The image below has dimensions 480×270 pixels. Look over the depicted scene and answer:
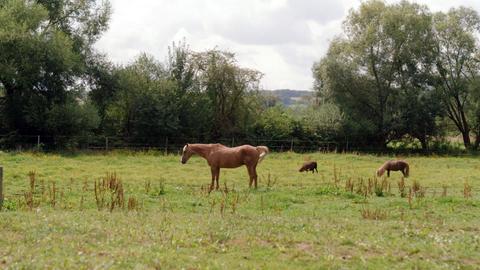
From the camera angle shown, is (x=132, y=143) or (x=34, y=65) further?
(x=132, y=143)

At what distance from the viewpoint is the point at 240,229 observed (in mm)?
10336

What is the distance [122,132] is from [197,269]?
3543 centimetres

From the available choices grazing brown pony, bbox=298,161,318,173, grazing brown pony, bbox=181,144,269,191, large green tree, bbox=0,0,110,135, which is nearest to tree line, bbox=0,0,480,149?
large green tree, bbox=0,0,110,135

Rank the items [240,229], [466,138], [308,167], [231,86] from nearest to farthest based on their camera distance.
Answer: [240,229], [308,167], [231,86], [466,138]

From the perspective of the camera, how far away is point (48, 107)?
37.5 meters

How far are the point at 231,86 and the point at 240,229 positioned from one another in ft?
115

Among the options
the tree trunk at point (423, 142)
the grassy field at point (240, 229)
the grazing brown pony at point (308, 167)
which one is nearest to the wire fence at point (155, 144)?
the tree trunk at point (423, 142)

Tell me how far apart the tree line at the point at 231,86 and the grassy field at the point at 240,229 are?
18338mm

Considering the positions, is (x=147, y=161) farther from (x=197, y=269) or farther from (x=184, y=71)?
(x=197, y=269)

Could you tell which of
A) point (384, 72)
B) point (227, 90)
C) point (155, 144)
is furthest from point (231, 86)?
point (384, 72)

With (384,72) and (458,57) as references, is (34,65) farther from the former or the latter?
(458,57)

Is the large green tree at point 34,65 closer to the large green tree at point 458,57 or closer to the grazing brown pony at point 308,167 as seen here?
the grazing brown pony at point 308,167

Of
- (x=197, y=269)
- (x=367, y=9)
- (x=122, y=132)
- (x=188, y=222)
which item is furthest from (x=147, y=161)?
(x=367, y=9)

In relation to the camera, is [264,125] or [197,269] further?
[264,125]
